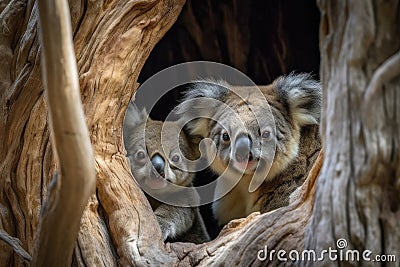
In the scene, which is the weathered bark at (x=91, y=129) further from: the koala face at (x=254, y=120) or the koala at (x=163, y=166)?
→ the koala face at (x=254, y=120)

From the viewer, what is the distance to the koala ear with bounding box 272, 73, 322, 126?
3814 mm

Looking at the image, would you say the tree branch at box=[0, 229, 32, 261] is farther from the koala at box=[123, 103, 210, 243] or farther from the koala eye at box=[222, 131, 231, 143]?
the koala eye at box=[222, 131, 231, 143]

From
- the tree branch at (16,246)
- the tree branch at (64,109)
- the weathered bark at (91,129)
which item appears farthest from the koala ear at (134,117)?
the tree branch at (64,109)

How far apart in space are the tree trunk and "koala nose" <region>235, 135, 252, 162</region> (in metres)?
0.77

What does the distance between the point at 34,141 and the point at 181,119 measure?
140 centimetres

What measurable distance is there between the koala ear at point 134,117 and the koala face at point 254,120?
0.30 metres

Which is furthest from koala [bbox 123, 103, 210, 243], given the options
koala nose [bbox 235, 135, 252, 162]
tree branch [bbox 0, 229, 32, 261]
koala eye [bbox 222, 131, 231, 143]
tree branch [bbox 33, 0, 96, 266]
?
tree branch [bbox 33, 0, 96, 266]

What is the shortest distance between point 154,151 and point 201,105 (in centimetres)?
53

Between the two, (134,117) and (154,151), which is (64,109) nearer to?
(154,151)

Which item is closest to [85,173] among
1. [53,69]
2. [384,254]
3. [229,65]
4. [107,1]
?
[53,69]

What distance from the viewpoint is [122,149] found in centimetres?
308

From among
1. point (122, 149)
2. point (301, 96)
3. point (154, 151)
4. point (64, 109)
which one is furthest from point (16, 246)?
point (301, 96)

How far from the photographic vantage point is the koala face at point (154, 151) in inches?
142

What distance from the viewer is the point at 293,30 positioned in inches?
186
